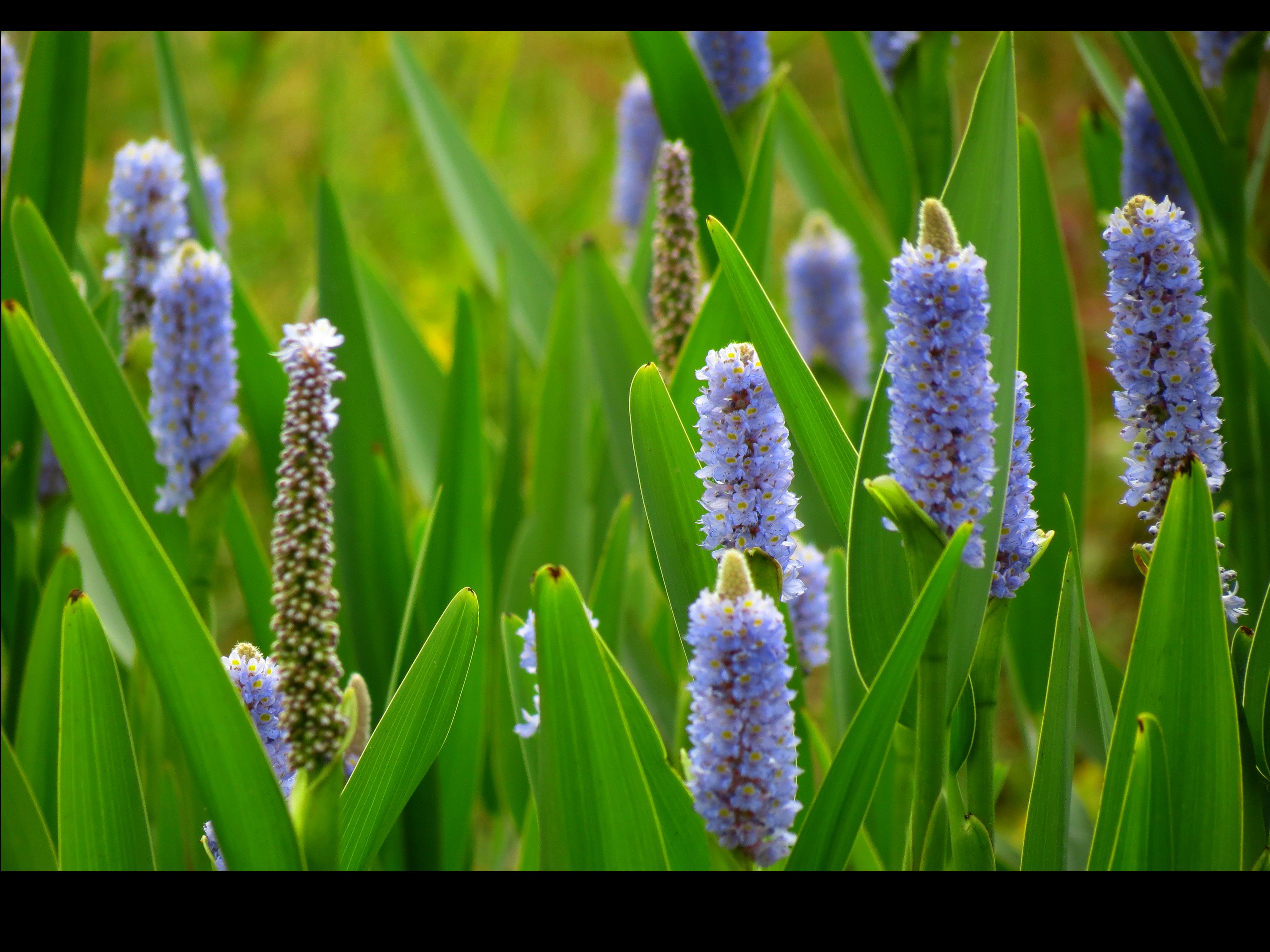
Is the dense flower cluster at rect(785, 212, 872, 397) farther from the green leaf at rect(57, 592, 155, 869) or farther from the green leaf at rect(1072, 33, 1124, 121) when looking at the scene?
the green leaf at rect(57, 592, 155, 869)

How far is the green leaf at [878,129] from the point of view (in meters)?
1.04

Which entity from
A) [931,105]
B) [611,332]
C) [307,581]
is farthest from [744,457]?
[931,105]

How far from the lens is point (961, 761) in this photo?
1.74 ft

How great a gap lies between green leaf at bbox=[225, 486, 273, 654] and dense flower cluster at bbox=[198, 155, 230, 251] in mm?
302

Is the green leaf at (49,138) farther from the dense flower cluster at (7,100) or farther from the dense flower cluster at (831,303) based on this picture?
the dense flower cluster at (831,303)

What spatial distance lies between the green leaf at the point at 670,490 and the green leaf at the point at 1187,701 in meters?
0.20

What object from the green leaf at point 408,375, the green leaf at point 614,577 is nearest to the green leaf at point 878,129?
the green leaf at point 614,577

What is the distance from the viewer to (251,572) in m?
0.90

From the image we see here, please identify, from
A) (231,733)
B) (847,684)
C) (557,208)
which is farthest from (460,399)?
(557,208)

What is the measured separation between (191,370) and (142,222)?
0.20 m

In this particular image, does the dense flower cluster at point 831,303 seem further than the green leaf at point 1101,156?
Yes

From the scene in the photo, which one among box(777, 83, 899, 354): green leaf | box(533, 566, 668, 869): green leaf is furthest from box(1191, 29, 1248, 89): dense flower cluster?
box(533, 566, 668, 869): green leaf

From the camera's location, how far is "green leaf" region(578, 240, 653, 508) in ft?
3.02
